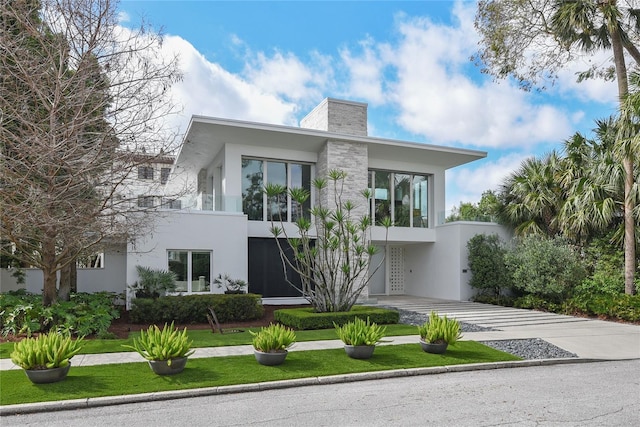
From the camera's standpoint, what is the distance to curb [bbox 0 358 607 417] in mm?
6023

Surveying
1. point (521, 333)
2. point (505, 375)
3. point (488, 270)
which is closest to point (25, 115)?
point (505, 375)

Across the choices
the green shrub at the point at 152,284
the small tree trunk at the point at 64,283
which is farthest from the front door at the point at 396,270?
the small tree trunk at the point at 64,283

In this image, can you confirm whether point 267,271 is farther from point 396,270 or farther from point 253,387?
point 253,387

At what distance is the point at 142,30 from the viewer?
10.4m

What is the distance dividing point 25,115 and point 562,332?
13.7 m

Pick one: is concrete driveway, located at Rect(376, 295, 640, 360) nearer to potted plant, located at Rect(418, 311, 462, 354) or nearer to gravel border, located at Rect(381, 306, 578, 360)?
gravel border, located at Rect(381, 306, 578, 360)

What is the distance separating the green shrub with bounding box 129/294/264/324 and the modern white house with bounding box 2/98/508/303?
7.66 ft

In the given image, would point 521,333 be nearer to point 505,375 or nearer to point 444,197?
point 505,375

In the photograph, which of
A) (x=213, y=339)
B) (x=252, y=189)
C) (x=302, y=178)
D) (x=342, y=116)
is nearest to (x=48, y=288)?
(x=213, y=339)

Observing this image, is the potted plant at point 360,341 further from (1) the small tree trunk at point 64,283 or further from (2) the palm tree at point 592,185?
(2) the palm tree at point 592,185

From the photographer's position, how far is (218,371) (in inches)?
300

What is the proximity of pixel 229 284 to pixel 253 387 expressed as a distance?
382 inches

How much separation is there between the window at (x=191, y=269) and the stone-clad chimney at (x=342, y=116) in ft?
24.1

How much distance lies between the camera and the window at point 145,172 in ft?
37.5
